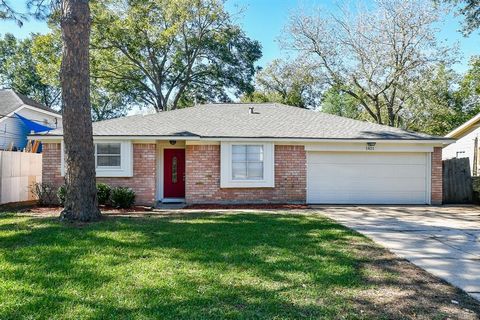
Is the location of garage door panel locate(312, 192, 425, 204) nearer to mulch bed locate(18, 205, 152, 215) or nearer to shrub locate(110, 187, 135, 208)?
mulch bed locate(18, 205, 152, 215)

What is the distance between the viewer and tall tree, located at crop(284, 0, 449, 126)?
22.0 meters

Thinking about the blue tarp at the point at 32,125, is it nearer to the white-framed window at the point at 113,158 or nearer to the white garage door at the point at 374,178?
the white-framed window at the point at 113,158

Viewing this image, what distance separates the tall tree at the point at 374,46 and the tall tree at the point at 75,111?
61.5 feet

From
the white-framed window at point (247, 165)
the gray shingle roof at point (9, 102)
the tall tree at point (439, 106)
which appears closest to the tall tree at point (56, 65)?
the gray shingle roof at point (9, 102)

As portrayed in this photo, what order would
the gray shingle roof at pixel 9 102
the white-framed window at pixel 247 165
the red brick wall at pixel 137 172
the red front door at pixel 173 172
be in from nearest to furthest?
the red brick wall at pixel 137 172
the white-framed window at pixel 247 165
the red front door at pixel 173 172
the gray shingle roof at pixel 9 102

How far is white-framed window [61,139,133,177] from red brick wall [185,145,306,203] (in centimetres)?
208

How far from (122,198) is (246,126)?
5.37 metres

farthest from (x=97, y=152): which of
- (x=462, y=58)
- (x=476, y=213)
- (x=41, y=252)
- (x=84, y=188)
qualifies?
(x=462, y=58)

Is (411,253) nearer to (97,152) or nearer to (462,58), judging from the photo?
(97,152)

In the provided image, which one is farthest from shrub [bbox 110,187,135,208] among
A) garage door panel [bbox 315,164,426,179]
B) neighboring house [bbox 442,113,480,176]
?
neighboring house [bbox 442,113,480,176]

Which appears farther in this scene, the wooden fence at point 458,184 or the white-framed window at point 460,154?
the white-framed window at point 460,154

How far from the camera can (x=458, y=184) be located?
A: 13.7 metres

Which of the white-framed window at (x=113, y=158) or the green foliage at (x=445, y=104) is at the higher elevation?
the green foliage at (x=445, y=104)

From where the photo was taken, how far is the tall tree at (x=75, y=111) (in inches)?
320
